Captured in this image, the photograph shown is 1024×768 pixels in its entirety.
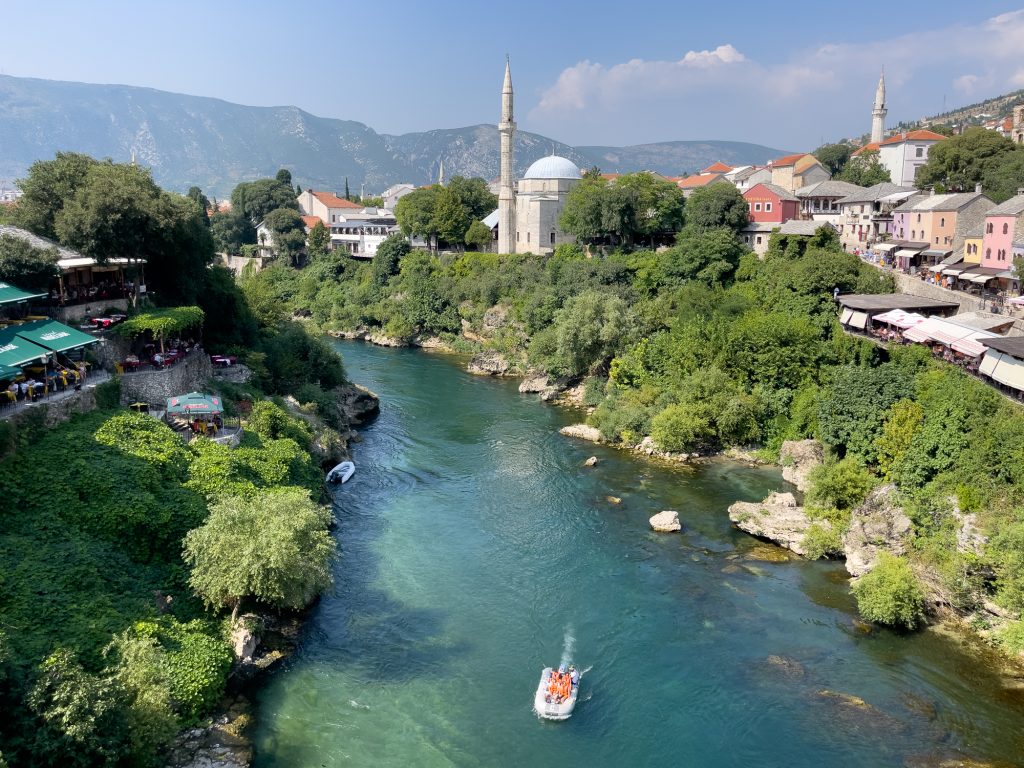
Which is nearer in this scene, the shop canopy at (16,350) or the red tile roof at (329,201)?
the shop canopy at (16,350)

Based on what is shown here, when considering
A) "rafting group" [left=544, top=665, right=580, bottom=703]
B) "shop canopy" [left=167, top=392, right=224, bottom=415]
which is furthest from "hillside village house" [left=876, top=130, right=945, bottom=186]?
"rafting group" [left=544, top=665, right=580, bottom=703]

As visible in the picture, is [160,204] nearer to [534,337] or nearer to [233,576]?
[233,576]

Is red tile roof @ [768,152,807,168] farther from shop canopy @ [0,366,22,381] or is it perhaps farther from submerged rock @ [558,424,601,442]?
shop canopy @ [0,366,22,381]

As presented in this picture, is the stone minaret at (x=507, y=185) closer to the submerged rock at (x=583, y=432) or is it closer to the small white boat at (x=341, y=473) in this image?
the submerged rock at (x=583, y=432)

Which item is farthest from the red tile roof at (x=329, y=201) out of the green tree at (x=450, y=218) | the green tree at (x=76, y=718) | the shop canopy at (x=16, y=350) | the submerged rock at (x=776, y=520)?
the green tree at (x=76, y=718)

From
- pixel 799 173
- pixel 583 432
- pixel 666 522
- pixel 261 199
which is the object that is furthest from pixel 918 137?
pixel 261 199

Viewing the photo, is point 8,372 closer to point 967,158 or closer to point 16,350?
point 16,350
